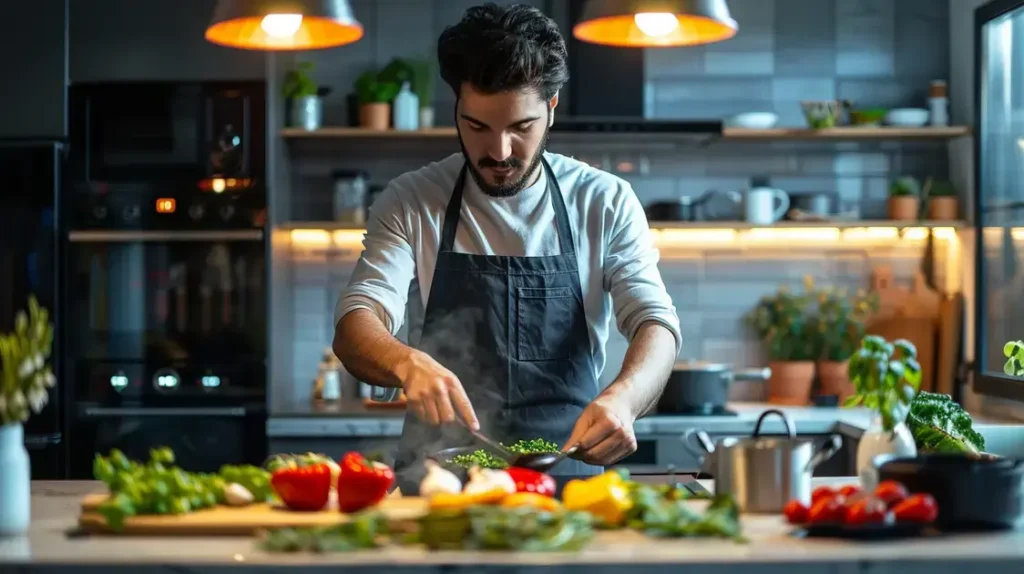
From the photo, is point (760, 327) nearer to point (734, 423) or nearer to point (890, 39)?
point (734, 423)

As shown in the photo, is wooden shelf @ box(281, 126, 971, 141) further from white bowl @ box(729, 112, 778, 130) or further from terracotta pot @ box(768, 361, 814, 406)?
terracotta pot @ box(768, 361, 814, 406)

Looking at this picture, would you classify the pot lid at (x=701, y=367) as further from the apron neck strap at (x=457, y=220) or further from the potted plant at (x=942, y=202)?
the apron neck strap at (x=457, y=220)

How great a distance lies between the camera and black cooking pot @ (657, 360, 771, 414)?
4.46 m

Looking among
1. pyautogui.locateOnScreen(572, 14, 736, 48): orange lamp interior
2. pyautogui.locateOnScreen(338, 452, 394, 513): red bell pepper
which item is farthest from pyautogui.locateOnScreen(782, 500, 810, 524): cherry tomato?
pyautogui.locateOnScreen(572, 14, 736, 48): orange lamp interior

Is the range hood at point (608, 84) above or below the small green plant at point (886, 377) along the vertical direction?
above

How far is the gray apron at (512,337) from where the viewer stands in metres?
2.83

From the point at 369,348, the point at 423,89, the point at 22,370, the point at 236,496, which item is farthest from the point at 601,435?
the point at 423,89

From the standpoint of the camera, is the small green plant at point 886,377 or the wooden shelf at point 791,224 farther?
the wooden shelf at point 791,224

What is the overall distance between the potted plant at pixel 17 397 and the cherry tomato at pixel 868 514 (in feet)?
4.02

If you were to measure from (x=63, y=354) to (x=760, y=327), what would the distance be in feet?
8.97

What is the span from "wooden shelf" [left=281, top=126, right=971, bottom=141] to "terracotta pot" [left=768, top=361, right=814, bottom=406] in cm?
92

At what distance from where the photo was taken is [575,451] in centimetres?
223

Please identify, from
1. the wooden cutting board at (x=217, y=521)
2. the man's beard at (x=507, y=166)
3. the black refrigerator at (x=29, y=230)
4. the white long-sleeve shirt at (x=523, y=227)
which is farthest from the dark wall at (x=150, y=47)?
the wooden cutting board at (x=217, y=521)

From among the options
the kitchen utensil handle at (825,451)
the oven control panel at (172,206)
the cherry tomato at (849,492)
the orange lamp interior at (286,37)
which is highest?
the orange lamp interior at (286,37)
